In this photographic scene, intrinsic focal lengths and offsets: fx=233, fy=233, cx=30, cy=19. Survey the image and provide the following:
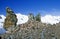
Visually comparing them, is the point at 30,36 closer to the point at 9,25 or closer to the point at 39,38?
the point at 39,38

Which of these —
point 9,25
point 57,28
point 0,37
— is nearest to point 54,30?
point 57,28

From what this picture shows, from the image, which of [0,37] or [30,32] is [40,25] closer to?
[30,32]

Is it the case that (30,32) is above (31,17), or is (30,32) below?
below

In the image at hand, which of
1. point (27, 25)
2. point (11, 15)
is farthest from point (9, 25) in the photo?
point (27, 25)

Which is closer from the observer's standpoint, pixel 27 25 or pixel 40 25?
pixel 40 25

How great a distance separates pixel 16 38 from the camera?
229 ft

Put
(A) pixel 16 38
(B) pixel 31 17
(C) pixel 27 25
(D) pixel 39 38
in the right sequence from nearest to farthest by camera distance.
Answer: (D) pixel 39 38, (A) pixel 16 38, (C) pixel 27 25, (B) pixel 31 17

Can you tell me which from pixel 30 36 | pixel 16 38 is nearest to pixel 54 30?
pixel 30 36

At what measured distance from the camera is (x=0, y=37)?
74.2 m

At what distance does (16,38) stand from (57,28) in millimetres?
12635

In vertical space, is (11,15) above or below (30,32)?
above

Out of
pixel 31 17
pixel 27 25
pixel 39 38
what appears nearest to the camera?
pixel 39 38

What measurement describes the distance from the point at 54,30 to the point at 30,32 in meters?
7.54

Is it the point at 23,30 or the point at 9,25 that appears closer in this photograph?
the point at 23,30
